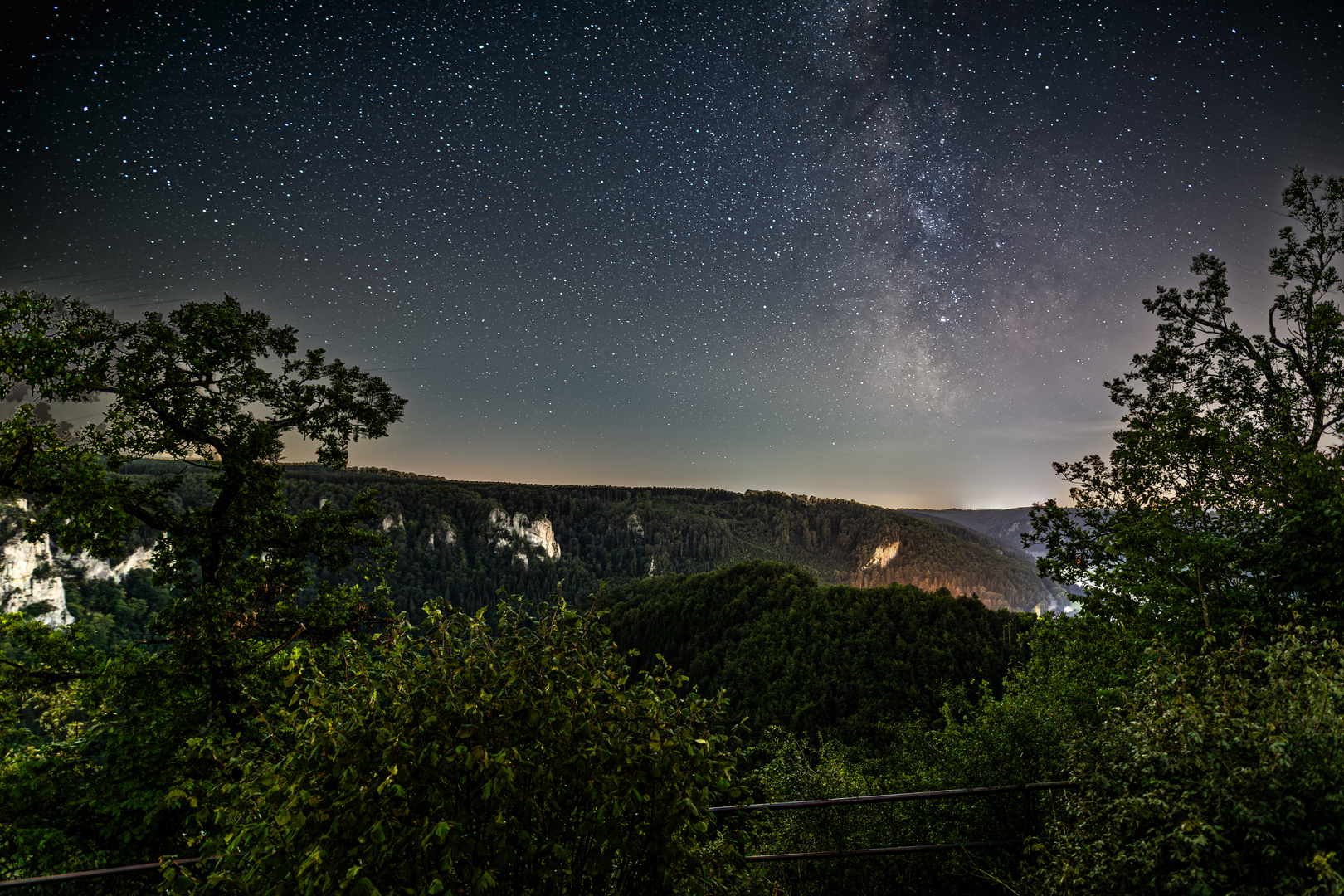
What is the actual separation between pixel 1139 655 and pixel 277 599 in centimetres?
1429

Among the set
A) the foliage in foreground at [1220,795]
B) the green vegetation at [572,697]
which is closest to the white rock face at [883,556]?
the green vegetation at [572,697]

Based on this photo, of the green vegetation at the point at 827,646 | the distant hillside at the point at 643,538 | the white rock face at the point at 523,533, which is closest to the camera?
the green vegetation at the point at 827,646

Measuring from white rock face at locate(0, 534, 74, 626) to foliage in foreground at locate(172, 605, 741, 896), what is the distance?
238 ft

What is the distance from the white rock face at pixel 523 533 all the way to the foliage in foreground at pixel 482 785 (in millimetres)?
145945

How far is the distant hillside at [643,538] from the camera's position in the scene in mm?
129000

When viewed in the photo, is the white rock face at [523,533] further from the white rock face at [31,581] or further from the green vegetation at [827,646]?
the white rock face at [31,581]

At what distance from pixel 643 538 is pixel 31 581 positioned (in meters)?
122

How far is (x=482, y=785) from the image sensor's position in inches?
88.2

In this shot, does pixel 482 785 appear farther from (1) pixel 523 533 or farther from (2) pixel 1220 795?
(1) pixel 523 533

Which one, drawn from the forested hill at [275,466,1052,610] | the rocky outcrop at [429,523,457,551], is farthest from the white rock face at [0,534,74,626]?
the rocky outcrop at [429,523,457,551]

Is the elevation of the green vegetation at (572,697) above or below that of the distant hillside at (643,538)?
above

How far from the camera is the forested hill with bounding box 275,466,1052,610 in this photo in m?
129

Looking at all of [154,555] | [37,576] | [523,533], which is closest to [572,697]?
[154,555]

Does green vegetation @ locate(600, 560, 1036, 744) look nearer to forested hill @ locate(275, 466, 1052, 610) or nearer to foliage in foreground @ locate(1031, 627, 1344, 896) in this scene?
foliage in foreground @ locate(1031, 627, 1344, 896)
